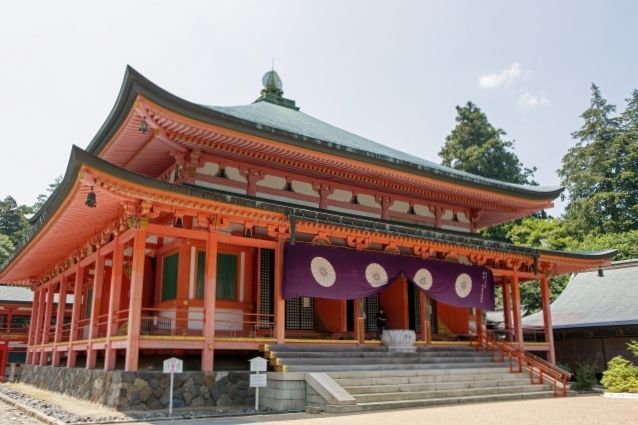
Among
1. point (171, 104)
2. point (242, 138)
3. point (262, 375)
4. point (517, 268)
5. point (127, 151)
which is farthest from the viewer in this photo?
point (517, 268)

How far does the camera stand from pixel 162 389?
A: 12273 millimetres

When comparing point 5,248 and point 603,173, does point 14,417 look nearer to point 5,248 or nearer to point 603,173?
point 5,248

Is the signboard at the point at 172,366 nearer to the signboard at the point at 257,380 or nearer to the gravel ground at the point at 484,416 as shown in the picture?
the gravel ground at the point at 484,416

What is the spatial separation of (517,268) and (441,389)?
314 inches

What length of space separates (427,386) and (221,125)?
865 centimetres

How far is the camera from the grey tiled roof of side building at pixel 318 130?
18.4 meters

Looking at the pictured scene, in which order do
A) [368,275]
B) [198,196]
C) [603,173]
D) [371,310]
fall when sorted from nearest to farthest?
[198,196] → [368,275] → [371,310] → [603,173]

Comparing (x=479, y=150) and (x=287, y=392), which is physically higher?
(x=479, y=150)

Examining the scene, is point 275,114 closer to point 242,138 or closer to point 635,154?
point 242,138

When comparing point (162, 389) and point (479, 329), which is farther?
point (479, 329)

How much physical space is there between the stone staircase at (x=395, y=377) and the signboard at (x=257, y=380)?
33.1 inches

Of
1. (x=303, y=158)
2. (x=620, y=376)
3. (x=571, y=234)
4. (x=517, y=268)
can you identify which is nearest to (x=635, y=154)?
(x=571, y=234)

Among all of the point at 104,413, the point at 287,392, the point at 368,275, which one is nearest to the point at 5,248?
the point at 368,275

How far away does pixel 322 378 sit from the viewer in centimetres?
1249
